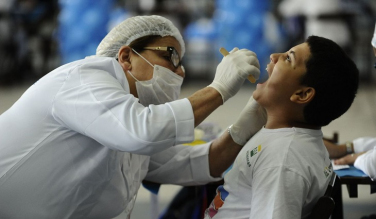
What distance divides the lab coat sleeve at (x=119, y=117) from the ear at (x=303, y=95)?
0.34m

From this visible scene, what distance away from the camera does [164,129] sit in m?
1.56

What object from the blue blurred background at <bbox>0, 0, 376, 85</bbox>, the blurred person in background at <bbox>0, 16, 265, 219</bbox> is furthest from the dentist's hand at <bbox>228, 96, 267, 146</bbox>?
the blue blurred background at <bbox>0, 0, 376, 85</bbox>

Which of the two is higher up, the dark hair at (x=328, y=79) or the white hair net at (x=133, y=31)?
the white hair net at (x=133, y=31)

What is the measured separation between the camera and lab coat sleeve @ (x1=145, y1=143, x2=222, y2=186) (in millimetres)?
2156

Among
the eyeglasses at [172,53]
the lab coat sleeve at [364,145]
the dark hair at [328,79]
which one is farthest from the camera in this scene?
the lab coat sleeve at [364,145]

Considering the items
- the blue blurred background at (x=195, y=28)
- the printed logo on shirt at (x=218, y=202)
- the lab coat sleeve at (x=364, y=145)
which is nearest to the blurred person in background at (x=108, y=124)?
the printed logo on shirt at (x=218, y=202)

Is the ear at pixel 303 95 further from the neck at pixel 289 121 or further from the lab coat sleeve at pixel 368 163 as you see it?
the lab coat sleeve at pixel 368 163

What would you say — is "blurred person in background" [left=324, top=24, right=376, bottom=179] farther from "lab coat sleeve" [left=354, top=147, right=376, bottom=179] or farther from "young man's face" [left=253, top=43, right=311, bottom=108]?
"young man's face" [left=253, top=43, right=311, bottom=108]

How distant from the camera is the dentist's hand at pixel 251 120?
6.38 ft

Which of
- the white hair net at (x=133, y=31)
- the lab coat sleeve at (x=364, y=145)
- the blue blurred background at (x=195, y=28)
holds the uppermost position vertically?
the white hair net at (x=133, y=31)

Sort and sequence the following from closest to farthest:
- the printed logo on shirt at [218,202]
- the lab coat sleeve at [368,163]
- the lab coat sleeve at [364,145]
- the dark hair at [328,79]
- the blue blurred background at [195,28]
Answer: the dark hair at [328,79] < the printed logo on shirt at [218,202] < the lab coat sleeve at [368,163] < the lab coat sleeve at [364,145] < the blue blurred background at [195,28]

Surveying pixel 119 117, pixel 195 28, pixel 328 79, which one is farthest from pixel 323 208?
pixel 195 28

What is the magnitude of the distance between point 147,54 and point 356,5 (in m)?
6.62

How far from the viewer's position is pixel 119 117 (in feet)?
5.05
